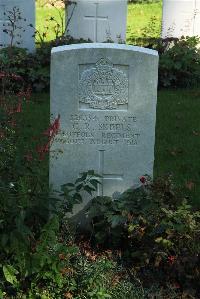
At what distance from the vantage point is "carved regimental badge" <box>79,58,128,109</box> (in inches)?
178

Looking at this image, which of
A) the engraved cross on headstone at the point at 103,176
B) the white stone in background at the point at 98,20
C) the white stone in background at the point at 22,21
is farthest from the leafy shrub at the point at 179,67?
the engraved cross on headstone at the point at 103,176

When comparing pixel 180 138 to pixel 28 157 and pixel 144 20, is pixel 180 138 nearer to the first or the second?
pixel 28 157

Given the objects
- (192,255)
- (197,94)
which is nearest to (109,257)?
(192,255)

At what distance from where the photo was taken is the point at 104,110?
4.60m

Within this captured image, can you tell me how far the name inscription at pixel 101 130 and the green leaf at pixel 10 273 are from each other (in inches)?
41.7

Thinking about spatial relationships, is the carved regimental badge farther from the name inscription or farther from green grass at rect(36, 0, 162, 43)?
green grass at rect(36, 0, 162, 43)

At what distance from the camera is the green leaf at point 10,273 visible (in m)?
3.84

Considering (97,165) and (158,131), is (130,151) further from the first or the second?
(158,131)

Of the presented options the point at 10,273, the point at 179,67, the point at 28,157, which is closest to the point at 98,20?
the point at 179,67

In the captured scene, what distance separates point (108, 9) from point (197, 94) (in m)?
2.03

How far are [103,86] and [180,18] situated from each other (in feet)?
18.6

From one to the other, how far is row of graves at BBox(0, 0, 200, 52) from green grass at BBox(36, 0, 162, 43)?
1928 millimetres

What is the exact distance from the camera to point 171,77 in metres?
8.78

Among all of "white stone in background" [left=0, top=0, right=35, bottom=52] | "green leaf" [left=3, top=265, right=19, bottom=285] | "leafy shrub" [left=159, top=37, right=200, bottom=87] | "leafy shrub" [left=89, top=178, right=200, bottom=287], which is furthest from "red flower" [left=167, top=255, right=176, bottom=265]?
"white stone in background" [left=0, top=0, right=35, bottom=52]
